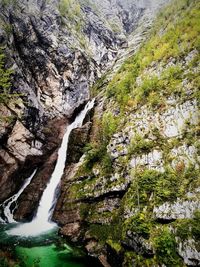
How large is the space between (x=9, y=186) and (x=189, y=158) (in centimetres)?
1941

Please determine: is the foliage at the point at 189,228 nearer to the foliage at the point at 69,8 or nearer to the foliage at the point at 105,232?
the foliage at the point at 105,232

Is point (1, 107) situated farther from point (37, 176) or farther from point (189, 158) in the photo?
point (189, 158)

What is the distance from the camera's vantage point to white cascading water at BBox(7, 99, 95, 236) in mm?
25556

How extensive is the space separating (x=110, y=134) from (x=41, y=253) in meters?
13.6

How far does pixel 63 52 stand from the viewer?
42.8m

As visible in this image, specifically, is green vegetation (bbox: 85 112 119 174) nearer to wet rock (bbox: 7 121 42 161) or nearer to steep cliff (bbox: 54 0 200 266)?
steep cliff (bbox: 54 0 200 266)

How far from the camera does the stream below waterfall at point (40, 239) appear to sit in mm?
19750

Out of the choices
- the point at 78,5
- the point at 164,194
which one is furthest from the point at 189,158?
the point at 78,5

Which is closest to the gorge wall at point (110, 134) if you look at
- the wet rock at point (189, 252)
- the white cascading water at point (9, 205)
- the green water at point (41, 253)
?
the wet rock at point (189, 252)

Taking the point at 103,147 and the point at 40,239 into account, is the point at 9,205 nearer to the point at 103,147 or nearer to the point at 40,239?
the point at 40,239

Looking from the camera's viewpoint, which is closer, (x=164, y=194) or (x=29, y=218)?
(x=164, y=194)

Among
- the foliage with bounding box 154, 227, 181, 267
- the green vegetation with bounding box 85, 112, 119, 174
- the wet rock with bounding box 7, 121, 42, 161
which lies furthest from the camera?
the wet rock with bounding box 7, 121, 42, 161

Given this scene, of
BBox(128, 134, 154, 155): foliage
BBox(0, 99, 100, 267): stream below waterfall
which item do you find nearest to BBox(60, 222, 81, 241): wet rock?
BBox(0, 99, 100, 267): stream below waterfall

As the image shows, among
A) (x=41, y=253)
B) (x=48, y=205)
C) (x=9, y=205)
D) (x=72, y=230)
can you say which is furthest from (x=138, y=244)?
(x=9, y=205)
